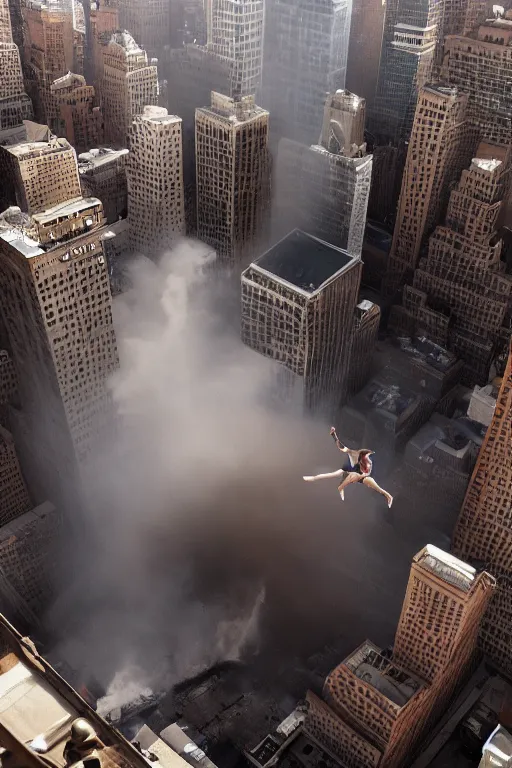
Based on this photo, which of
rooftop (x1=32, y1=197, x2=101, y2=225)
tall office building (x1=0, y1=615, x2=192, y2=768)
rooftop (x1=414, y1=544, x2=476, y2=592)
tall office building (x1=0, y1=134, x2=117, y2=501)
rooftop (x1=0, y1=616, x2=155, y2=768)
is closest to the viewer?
tall office building (x1=0, y1=615, x2=192, y2=768)

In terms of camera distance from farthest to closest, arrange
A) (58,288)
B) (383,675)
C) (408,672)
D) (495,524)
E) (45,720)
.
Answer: (58,288) < (495,524) < (408,672) < (383,675) < (45,720)

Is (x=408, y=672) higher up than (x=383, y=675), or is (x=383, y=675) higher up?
(x=383, y=675)

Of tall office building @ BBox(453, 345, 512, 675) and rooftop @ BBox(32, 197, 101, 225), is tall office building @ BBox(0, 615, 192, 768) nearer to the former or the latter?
tall office building @ BBox(453, 345, 512, 675)

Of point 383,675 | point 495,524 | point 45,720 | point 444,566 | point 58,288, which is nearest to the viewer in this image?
point 45,720

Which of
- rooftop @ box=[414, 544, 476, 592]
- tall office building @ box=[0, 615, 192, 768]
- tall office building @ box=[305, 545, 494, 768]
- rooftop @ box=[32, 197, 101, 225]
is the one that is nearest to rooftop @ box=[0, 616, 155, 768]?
tall office building @ box=[0, 615, 192, 768]

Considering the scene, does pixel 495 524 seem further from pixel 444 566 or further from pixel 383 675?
pixel 383 675

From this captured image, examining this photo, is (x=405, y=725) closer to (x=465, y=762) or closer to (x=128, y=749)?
(x=465, y=762)

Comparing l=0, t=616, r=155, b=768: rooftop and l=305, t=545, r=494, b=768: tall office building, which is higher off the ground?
l=0, t=616, r=155, b=768: rooftop

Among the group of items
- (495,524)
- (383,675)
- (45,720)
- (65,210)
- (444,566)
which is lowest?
(383,675)

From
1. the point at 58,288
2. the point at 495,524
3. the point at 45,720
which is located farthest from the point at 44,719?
the point at 495,524
